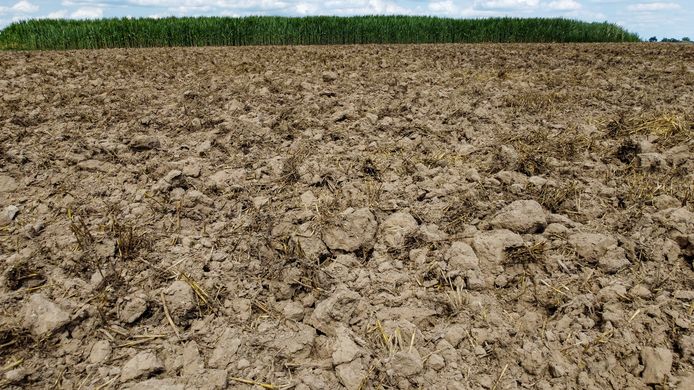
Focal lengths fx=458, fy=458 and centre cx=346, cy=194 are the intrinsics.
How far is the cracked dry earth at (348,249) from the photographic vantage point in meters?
1.99

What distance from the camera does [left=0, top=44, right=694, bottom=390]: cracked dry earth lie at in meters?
1.99

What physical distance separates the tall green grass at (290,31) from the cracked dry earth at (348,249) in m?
16.6

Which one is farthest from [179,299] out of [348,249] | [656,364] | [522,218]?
[656,364]

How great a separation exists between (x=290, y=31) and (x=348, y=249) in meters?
20.6

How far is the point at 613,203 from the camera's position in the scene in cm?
297

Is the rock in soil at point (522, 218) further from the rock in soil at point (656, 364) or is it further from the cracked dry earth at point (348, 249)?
the rock in soil at point (656, 364)

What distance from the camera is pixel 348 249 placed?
2605 mm

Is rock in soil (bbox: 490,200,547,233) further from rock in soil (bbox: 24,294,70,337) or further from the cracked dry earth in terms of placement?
rock in soil (bbox: 24,294,70,337)

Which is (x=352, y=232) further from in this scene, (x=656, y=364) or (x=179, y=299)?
(x=656, y=364)

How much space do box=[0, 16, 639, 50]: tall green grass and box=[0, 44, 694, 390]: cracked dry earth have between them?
1660cm

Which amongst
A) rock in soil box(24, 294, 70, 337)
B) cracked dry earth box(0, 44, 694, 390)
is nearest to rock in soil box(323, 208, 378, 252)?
cracked dry earth box(0, 44, 694, 390)

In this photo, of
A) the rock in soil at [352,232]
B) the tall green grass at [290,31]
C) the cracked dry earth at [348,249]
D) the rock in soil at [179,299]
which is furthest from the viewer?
the tall green grass at [290,31]

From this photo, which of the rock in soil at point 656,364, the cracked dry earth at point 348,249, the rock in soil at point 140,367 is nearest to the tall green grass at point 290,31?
the cracked dry earth at point 348,249

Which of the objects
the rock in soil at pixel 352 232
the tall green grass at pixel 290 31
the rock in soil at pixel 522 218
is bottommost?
the rock in soil at pixel 352 232
